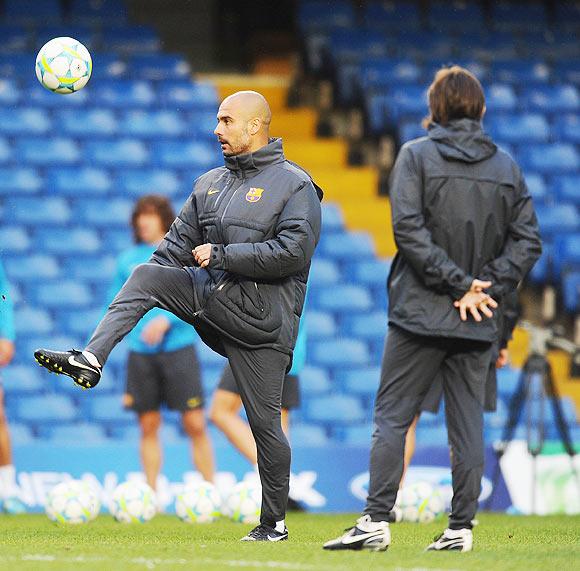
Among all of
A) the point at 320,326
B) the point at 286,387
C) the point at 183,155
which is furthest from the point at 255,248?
the point at 183,155

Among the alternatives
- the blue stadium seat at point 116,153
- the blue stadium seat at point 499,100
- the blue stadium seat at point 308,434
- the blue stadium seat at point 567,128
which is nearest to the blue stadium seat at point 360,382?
the blue stadium seat at point 308,434

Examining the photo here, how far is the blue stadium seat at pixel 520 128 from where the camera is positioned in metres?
13.8

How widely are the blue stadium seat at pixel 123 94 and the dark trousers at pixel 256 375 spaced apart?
8167 millimetres

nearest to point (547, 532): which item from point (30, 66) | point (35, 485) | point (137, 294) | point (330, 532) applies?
point (330, 532)

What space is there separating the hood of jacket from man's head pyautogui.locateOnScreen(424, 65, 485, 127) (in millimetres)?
33

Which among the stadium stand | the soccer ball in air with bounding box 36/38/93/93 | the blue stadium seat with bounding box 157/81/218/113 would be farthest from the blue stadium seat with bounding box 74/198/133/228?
the soccer ball in air with bounding box 36/38/93/93

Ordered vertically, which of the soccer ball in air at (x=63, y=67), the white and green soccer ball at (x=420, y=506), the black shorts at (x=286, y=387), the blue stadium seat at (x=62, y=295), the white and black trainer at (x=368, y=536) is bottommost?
the white and green soccer ball at (x=420, y=506)

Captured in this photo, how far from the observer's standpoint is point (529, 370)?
29.5 feet

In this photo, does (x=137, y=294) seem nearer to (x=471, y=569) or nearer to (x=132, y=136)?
(x=471, y=569)

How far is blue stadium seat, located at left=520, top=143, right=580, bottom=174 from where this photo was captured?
1364cm

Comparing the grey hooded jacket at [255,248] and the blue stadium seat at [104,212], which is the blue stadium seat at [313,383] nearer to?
the blue stadium seat at [104,212]

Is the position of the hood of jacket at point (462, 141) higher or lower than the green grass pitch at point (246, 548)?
higher

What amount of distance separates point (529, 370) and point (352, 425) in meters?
2.16

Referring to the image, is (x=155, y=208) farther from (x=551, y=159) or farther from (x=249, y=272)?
(x=551, y=159)
